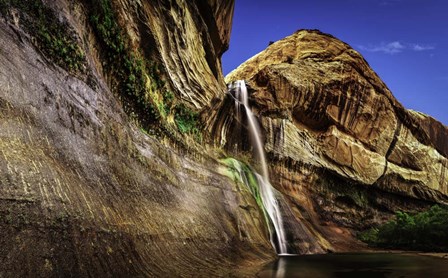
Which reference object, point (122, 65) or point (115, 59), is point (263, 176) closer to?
point (122, 65)

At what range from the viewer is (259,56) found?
140 feet

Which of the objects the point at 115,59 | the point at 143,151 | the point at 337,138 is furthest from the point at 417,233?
the point at 115,59

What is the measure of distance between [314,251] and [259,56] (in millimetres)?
27491

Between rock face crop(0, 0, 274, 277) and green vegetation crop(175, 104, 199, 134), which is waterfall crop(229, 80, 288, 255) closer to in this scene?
rock face crop(0, 0, 274, 277)

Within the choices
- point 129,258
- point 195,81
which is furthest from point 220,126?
point 129,258

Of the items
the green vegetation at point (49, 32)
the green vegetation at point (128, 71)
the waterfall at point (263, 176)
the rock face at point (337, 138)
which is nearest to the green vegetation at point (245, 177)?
the waterfall at point (263, 176)

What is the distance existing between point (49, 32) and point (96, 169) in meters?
3.32

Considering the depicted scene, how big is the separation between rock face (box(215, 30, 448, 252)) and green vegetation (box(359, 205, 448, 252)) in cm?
380

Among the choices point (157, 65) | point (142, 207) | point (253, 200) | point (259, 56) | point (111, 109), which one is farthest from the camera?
point (259, 56)

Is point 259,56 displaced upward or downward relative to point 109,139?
upward

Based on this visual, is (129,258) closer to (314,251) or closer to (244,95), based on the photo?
(314,251)

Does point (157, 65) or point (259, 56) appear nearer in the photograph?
point (157, 65)

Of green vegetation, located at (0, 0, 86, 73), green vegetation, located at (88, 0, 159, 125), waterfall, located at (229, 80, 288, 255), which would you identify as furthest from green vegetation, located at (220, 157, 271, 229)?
green vegetation, located at (0, 0, 86, 73)

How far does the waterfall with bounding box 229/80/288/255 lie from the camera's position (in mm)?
19016
